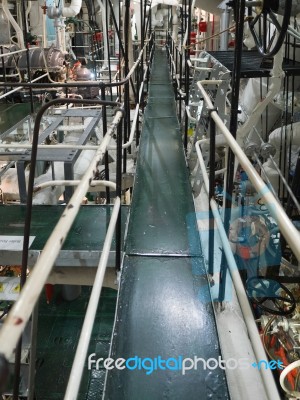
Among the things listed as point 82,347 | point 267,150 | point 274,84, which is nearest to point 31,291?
point 82,347

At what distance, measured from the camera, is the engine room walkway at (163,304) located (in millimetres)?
1338

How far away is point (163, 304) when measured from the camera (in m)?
1.70

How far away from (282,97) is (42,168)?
9.95ft

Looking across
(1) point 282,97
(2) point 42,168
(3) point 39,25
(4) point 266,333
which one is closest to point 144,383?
(4) point 266,333

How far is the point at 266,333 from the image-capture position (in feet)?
8.95

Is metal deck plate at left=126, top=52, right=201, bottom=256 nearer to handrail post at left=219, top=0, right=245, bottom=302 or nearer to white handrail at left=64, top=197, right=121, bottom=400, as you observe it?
handrail post at left=219, top=0, right=245, bottom=302

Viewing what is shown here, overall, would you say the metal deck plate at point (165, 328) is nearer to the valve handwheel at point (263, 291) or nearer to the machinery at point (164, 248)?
the machinery at point (164, 248)

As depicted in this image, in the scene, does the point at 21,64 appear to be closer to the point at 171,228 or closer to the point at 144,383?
the point at 171,228

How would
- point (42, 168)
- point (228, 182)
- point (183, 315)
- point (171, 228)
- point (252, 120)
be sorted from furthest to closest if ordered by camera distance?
point (42, 168) → point (252, 120) → point (171, 228) → point (228, 182) → point (183, 315)

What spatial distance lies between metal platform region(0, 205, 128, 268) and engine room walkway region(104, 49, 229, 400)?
0.69 feet

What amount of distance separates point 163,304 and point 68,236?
990 mm

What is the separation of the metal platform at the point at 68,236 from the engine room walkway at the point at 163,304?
0.21 meters

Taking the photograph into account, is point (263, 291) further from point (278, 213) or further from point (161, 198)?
point (278, 213)

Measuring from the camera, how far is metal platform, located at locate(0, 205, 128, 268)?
2.28 meters
